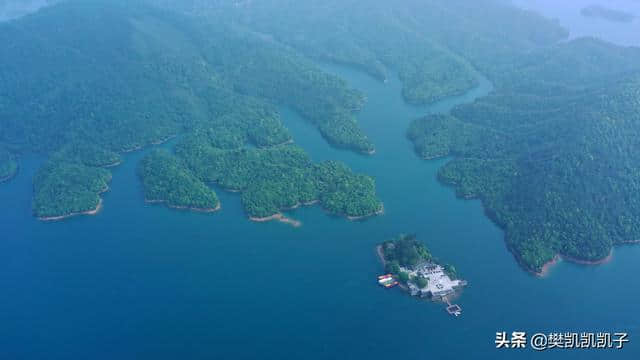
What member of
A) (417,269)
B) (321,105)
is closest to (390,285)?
(417,269)

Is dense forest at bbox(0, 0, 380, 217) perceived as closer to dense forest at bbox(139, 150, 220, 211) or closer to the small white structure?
dense forest at bbox(139, 150, 220, 211)

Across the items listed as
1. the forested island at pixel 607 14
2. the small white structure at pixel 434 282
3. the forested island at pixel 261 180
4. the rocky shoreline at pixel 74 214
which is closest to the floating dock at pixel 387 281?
the small white structure at pixel 434 282

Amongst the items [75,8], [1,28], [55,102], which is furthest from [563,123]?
[1,28]

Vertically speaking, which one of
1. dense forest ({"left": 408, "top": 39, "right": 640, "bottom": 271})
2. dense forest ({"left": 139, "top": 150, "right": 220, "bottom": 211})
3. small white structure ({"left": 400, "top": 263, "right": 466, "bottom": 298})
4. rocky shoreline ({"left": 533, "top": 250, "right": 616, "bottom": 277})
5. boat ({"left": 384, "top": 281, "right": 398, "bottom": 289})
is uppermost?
dense forest ({"left": 408, "top": 39, "right": 640, "bottom": 271})

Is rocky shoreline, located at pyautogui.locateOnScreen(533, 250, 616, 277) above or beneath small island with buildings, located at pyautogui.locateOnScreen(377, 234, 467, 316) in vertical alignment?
above

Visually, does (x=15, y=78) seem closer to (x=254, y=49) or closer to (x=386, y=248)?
(x=254, y=49)

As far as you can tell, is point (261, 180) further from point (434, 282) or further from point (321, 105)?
point (434, 282)

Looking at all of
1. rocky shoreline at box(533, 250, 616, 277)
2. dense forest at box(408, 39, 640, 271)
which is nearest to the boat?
dense forest at box(408, 39, 640, 271)
